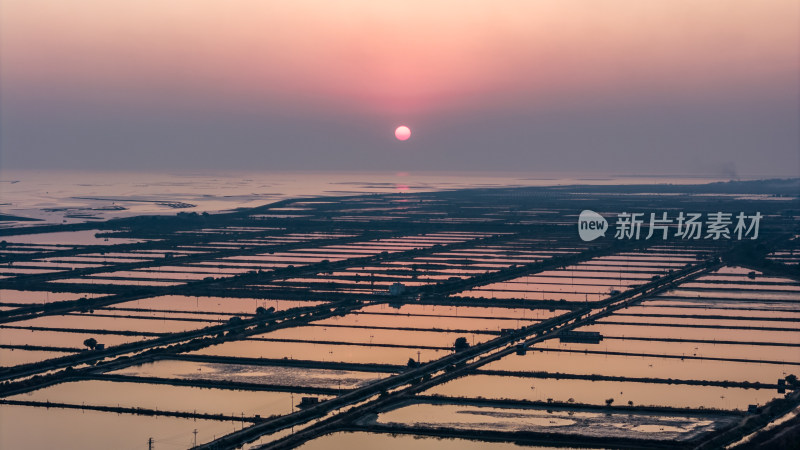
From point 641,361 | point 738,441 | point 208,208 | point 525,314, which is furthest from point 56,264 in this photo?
point 208,208

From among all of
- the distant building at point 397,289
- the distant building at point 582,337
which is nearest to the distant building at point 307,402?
the distant building at point 582,337

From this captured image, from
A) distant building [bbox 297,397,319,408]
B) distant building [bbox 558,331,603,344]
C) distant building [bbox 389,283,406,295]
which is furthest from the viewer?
distant building [bbox 389,283,406,295]

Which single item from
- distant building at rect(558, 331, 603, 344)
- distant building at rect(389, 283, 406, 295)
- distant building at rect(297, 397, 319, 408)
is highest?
distant building at rect(389, 283, 406, 295)

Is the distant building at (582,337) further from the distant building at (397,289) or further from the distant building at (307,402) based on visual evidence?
the distant building at (307,402)

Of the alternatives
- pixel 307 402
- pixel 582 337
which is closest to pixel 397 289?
pixel 582 337

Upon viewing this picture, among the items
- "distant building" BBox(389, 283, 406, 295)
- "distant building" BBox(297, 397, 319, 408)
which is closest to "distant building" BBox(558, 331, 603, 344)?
"distant building" BBox(389, 283, 406, 295)

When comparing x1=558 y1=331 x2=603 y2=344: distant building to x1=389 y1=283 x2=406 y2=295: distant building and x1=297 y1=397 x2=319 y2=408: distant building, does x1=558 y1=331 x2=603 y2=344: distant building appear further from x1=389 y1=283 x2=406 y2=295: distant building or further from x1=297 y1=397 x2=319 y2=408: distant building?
x1=297 y1=397 x2=319 y2=408: distant building

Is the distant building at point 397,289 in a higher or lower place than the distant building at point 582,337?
higher

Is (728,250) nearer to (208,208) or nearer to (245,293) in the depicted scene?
(245,293)

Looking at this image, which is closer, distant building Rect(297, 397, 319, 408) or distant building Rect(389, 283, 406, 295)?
distant building Rect(297, 397, 319, 408)

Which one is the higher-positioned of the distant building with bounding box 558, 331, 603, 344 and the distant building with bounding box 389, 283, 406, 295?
the distant building with bounding box 389, 283, 406, 295

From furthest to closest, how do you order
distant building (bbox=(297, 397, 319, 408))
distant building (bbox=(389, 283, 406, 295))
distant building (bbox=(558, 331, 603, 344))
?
distant building (bbox=(389, 283, 406, 295))
distant building (bbox=(558, 331, 603, 344))
distant building (bbox=(297, 397, 319, 408))
